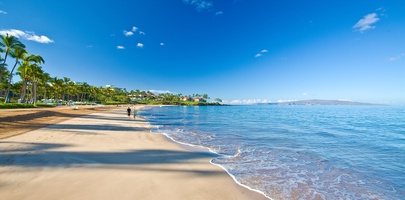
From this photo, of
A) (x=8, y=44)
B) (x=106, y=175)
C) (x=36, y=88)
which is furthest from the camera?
(x=36, y=88)

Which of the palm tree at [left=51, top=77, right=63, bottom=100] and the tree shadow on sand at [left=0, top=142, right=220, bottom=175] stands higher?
the palm tree at [left=51, top=77, right=63, bottom=100]

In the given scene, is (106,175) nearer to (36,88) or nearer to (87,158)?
(87,158)

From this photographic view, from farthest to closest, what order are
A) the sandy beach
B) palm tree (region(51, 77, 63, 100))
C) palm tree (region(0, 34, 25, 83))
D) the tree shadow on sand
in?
1. palm tree (region(51, 77, 63, 100))
2. palm tree (region(0, 34, 25, 83))
3. the tree shadow on sand
4. the sandy beach

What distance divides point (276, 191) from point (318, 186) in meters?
1.69

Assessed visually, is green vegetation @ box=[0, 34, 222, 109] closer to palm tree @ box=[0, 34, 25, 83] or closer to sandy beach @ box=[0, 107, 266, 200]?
palm tree @ box=[0, 34, 25, 83]

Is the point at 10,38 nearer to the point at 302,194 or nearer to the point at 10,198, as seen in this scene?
the point at 10,198

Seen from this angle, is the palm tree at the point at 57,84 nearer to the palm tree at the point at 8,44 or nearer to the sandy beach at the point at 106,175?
the palm tree at the point at 8,44

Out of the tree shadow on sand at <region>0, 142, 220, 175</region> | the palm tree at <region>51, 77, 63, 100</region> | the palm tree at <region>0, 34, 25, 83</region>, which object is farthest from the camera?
the palm tree at <region>51, 77, 63, 100</region>

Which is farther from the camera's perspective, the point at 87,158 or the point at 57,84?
the point at 57,84

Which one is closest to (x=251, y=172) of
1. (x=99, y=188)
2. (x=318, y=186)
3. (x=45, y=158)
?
(x=318, y=186)

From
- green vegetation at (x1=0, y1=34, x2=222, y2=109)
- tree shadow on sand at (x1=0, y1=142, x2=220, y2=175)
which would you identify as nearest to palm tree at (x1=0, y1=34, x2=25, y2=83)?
green vegetation at (x1=0, y1=34, x2=222, y2=109)

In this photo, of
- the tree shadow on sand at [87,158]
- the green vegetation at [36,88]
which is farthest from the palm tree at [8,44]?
the tree shadow on sand at [87,158]

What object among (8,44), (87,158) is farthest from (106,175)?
(8,44)

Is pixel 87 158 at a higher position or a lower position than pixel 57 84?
lower
